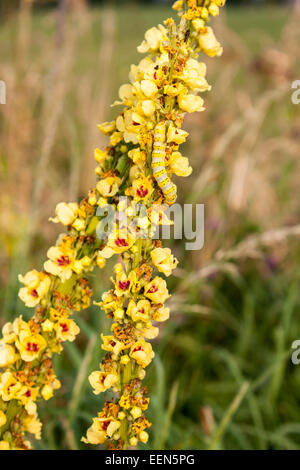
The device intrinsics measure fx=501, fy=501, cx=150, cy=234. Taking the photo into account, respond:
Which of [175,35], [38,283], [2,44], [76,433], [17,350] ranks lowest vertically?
[76,433]

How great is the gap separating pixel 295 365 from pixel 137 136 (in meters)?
1.93

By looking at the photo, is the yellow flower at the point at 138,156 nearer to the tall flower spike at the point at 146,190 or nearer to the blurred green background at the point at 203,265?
the tall flower spike at the point at 146,190

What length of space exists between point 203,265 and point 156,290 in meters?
1.69

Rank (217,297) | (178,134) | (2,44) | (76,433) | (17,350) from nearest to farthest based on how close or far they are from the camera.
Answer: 1. (178,134)
2. (17,350)
3. (76,433)
4. (217,297)
5. (2,44)

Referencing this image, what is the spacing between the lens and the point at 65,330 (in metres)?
0.88

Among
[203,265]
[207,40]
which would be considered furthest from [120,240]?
[203,265]

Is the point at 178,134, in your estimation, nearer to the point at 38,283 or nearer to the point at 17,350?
the point at 38,283

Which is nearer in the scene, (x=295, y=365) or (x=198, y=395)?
(x=198, y=395)

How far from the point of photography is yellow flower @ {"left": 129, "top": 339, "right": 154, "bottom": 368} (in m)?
0.80

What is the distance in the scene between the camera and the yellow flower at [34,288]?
867 millimetres

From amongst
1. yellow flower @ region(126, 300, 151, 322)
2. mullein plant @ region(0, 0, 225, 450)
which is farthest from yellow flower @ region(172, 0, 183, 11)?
yellow flower @ region(126, 300, 151, 322)

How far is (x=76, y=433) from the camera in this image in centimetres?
178

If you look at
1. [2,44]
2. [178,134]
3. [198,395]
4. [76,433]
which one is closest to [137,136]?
[178,134]

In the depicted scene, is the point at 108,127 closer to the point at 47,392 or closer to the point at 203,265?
the point at 47,392
